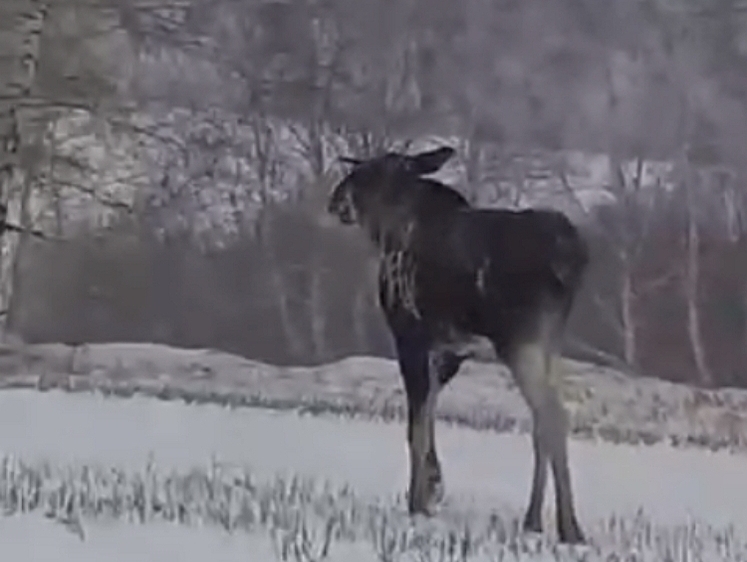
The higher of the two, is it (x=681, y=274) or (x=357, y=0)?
(x=357, y=0)

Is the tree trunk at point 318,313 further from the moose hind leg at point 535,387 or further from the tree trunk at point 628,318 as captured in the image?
the tree trunk at point 628,318

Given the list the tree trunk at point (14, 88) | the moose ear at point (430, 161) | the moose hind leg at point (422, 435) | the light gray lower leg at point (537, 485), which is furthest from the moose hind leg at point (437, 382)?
the tree trunk at point (14, 88)

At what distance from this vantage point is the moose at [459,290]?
1.85m

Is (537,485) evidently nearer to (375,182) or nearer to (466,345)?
(466,345)

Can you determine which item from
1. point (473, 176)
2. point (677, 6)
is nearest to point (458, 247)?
point (473, 176)

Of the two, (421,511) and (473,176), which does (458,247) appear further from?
(421,511)

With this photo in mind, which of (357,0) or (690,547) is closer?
(690,547)

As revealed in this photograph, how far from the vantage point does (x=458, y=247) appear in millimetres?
1884

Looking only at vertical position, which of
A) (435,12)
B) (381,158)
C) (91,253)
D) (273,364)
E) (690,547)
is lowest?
(690,547)

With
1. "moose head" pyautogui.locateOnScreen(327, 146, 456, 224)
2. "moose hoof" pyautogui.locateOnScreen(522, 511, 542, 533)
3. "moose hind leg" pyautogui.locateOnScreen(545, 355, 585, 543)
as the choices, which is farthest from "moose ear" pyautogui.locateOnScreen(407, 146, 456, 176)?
"moose hoof" pyautogui.locateOnScreen(522, 511, 542, 533)

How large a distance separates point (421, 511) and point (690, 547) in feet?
0.97

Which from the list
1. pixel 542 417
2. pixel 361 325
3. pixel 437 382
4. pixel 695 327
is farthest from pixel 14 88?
pixel 695 327

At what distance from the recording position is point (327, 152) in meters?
1.94

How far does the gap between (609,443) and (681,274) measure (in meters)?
0.21
